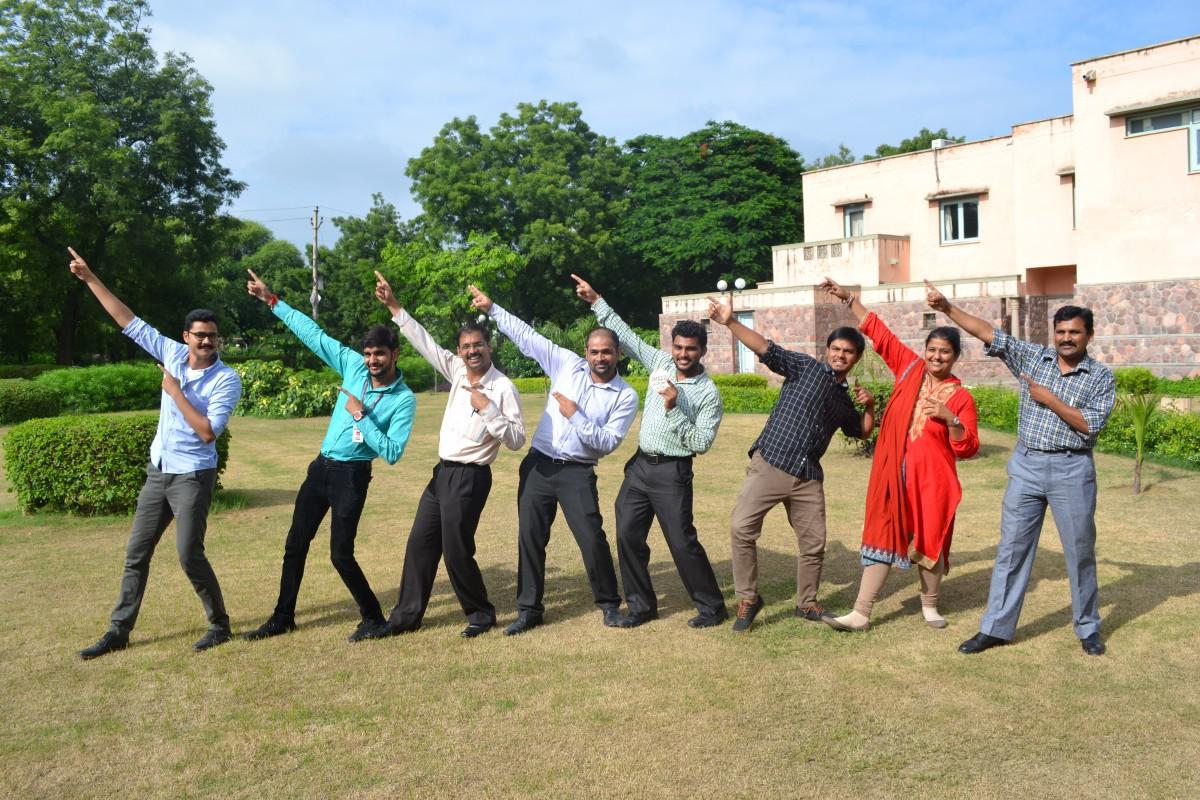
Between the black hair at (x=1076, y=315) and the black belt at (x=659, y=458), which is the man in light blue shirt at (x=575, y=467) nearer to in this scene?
the black belt at (x=659, y=458)

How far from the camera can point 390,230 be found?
164ft

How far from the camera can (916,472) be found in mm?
6039

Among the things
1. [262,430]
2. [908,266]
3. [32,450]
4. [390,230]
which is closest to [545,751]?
[32,450]

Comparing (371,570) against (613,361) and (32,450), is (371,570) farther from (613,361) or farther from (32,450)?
(32,450)

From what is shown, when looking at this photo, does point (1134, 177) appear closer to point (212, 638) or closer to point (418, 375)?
point (212, 638)

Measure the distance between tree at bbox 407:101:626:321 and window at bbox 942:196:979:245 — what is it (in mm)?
16725

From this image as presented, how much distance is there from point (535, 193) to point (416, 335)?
37.3 meters

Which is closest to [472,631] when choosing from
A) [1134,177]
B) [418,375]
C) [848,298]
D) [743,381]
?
[848,298]

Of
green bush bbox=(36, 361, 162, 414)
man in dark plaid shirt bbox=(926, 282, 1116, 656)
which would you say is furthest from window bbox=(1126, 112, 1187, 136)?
green bush bbox=(36, 361, 162, 414)

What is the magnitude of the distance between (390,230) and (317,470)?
1798 inches

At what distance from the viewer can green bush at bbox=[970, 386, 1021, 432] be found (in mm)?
15772

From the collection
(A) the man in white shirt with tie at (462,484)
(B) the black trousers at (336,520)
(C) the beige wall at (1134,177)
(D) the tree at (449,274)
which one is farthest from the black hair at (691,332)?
(D) the tree at (449,274)

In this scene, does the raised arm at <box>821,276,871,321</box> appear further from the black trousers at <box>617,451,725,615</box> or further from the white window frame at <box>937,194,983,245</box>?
the white window frame at <box>937,194,983,245</box>

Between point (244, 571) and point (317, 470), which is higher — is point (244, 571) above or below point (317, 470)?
below
